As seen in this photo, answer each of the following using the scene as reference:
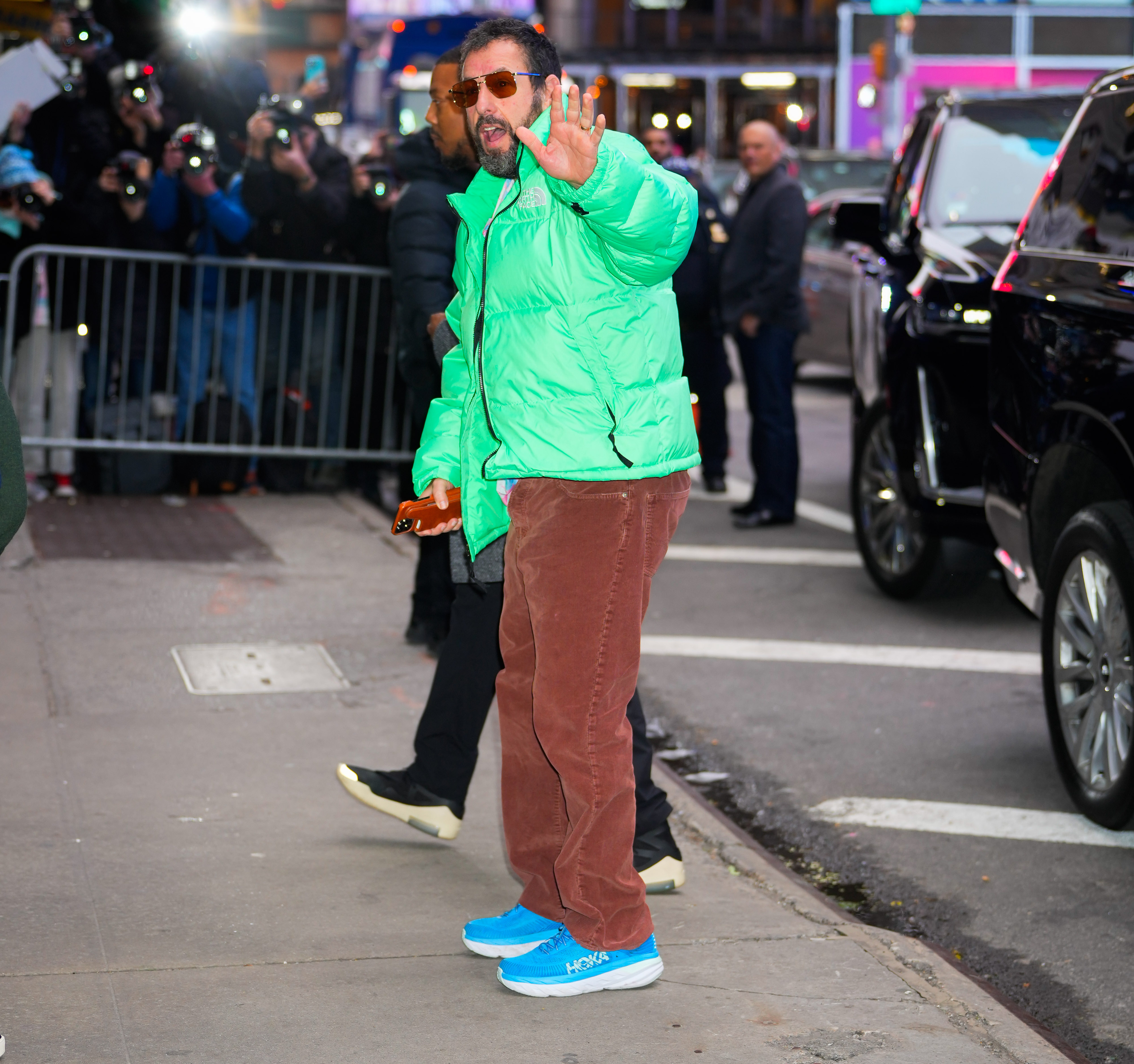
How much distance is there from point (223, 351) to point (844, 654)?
4.61 m

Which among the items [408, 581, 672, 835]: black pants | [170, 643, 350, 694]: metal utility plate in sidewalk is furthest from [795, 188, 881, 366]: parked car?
[408, 581, 672, 835]: black pants

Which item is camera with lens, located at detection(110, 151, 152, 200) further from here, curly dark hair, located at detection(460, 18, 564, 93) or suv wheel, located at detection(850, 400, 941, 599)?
curly dark hair, located at detection(460, 18, 564, 93)

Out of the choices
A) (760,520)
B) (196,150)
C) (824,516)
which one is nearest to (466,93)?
(760,520)

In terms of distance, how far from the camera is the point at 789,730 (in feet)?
19.5

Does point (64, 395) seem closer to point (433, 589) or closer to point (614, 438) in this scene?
point (433, 589)

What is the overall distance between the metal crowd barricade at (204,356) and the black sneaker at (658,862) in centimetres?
571

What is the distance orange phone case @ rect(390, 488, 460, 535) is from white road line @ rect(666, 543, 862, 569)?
190 inches

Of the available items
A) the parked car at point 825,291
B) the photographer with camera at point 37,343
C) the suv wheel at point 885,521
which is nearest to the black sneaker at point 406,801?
the suv wheel at point 885,521

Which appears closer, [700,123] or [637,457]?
[637,457]

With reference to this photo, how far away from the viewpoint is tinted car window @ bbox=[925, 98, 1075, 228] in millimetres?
7992

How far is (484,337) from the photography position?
3.54m

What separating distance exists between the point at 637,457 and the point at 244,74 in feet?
32.9

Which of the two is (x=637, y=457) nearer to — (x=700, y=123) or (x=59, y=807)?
(x=59, y=807)

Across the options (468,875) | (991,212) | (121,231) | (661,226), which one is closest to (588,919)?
(468,875)
